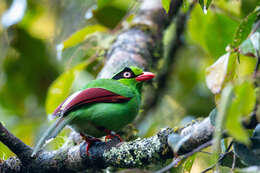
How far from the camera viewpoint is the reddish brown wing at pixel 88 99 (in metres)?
2.66

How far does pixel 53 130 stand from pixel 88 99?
1.29 feet

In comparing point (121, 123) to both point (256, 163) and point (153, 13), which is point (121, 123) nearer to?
point (256, 163)

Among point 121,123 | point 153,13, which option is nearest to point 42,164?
point 121,123

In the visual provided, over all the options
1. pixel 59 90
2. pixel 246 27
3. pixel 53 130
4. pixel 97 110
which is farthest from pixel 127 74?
pixel 246 27

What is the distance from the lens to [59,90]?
382 centimetres

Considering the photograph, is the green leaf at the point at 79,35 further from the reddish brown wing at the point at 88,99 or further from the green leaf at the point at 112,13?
the reddish brown wing at the point at 88,99

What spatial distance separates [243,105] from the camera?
131 centimetres

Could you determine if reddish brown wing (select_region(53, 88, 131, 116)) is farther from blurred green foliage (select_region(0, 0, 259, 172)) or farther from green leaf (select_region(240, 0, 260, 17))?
green leaf (select_region(240, 0, 260, 17))

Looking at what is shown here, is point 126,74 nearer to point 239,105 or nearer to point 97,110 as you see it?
point 97,110

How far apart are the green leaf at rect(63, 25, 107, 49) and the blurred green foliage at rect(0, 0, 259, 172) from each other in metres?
0.01

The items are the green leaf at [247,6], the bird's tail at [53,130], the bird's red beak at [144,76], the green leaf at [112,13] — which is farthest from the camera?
the green leaf at [112,13]

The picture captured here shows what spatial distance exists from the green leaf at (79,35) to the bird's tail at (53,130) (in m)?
1.47

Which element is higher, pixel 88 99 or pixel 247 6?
pixel 247 6

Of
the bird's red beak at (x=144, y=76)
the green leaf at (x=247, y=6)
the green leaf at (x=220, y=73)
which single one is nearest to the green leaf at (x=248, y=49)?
the green leaf at (x=220, y=73)
